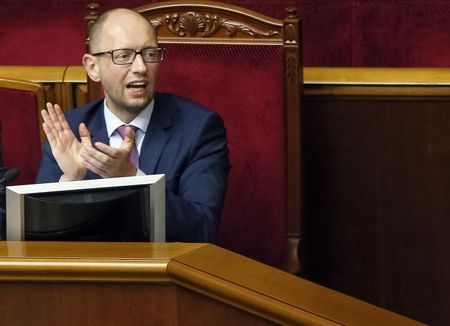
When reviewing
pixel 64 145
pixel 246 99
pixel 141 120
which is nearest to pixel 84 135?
pixel 64 145

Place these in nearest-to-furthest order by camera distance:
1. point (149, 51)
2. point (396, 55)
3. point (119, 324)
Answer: point (119, 324) → point (149, 51) → point (396, 55)

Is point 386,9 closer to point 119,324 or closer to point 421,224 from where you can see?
point 421,224

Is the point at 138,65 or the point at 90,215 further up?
the point at 138,65

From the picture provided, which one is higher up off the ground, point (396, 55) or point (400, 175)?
point (396, 55)

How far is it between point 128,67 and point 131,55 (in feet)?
0.04

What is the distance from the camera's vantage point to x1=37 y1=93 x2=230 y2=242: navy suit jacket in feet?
3.86

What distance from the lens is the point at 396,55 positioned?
1622 millimetres

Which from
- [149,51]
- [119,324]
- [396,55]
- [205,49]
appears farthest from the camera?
[396,55]

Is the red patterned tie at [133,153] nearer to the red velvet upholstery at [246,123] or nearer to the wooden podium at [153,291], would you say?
the red velvet upholstery at [246,123]

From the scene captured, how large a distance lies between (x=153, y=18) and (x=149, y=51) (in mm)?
184

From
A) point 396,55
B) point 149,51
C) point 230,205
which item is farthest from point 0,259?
point 396,55

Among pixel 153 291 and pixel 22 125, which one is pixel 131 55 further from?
pixel 153 291

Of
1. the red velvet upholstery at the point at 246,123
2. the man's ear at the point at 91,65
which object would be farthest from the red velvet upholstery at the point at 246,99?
the man's ear at the point at 91,65

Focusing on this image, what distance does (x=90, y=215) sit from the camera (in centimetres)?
94
